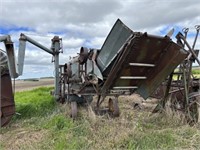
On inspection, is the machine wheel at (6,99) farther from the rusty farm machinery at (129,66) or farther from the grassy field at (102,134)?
the grassy field at (102,134)

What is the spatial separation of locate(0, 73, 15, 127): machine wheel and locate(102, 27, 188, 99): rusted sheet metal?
1943 millimetres

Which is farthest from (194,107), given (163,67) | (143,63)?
(143,63)

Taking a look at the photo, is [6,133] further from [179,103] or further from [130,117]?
[179,103]

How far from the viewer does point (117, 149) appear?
143 inches

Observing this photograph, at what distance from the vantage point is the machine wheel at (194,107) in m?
4.81

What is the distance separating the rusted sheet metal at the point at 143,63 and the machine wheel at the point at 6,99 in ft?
6.37

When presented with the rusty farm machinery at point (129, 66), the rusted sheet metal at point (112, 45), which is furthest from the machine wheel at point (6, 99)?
the rusted sheet metal at point (112, 45)

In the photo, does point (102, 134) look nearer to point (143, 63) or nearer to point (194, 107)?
point (143, 63)

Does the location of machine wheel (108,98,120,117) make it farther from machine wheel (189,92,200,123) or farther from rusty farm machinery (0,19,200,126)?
machine wheel (189,92,200,123)

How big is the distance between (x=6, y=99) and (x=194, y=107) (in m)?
3.85

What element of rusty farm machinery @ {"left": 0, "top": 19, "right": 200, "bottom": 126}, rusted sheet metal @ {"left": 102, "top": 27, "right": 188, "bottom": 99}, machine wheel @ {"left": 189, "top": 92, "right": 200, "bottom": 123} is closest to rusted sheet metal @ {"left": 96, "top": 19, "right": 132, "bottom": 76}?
rusty farm machinery @ {"left": 0, "top": 19, "right": 200, "bottom": 126}

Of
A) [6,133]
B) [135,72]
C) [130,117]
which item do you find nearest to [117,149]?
[135,72]

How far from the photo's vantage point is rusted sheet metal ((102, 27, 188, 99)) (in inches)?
163

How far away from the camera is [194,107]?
4.93 m
